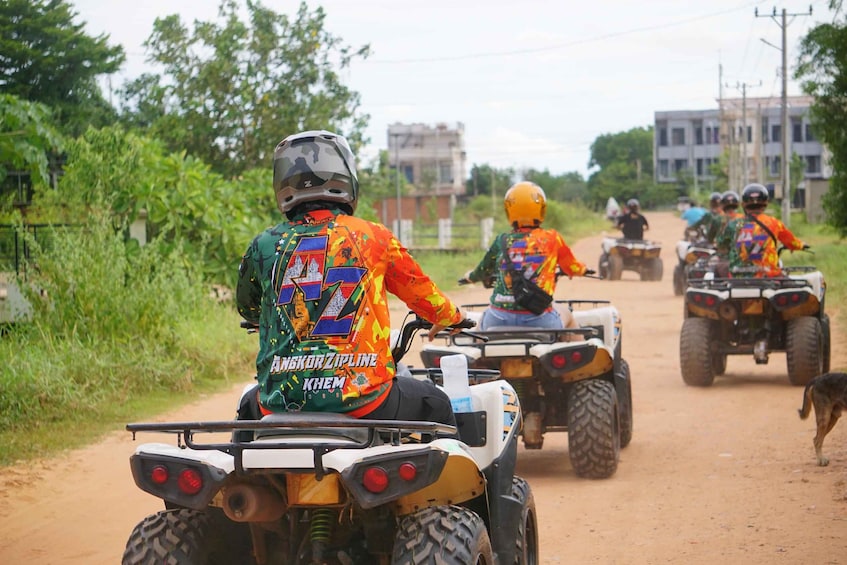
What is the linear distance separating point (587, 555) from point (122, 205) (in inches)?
438

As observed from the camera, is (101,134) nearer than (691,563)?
No

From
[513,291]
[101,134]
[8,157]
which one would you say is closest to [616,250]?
[101,134]

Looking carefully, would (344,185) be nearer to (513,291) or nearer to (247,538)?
(247,538)

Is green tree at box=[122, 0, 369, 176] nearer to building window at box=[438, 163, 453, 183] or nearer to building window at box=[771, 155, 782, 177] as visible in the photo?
building window at box=[438, 163, 453, 183]

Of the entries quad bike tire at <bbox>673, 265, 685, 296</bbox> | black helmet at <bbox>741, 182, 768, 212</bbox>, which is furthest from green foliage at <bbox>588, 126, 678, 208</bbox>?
black helmet at <bbox>741, 182, 768, 212</bbox>

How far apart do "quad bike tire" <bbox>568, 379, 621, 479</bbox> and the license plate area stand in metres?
0.36

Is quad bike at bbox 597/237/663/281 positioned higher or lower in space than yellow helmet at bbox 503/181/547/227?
lower

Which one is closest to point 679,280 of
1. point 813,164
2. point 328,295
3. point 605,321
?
point 605,321

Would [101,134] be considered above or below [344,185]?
above

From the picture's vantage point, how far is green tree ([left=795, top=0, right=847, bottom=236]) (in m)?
16.8

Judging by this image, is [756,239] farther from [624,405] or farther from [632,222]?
[632,222]

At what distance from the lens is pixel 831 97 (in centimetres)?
1745

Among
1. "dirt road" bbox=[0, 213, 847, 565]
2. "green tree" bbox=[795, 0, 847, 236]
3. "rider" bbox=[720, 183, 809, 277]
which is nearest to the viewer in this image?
"dirt road" bbox=[0, 213, 847, 565]

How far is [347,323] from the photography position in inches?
A: 175
